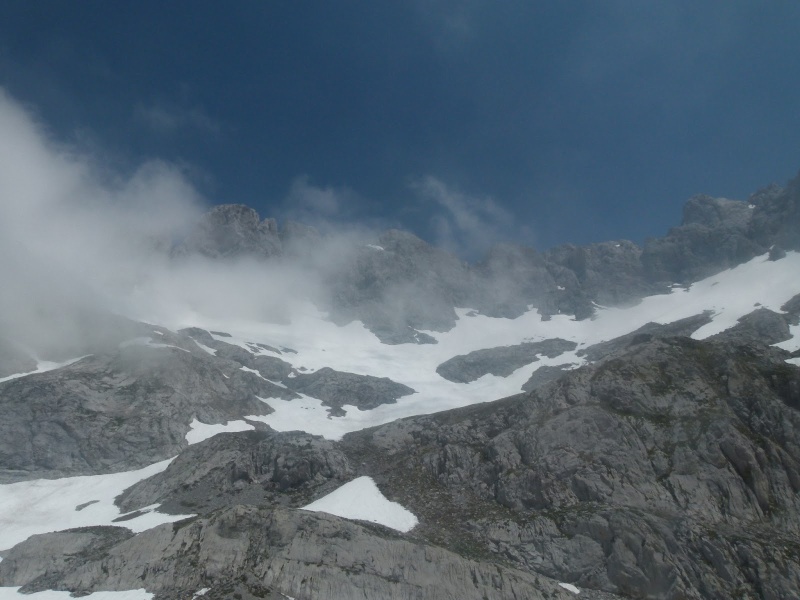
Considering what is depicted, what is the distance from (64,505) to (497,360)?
12418 centimetres

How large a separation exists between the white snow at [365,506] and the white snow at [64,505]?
50.8 feet

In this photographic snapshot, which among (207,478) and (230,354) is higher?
(230,354)

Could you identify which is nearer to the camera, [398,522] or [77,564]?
[77,564]

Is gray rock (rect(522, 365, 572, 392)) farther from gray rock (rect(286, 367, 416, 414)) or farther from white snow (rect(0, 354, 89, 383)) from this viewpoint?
white snow (rect(0, 354, 89, 383))

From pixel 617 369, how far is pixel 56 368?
103781 millimetres

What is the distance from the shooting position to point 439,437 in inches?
2638

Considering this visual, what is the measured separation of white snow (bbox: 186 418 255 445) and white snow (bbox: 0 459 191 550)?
10.7 metres

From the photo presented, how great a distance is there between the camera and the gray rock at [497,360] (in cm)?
16938

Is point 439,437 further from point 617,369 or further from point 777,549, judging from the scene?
point 777,549

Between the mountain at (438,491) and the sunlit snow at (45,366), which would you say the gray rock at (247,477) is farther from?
the sunlit snow at (45,366)

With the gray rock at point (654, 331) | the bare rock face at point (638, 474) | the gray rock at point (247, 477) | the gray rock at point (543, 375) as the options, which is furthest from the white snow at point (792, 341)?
the gray rock at point (247, 477)

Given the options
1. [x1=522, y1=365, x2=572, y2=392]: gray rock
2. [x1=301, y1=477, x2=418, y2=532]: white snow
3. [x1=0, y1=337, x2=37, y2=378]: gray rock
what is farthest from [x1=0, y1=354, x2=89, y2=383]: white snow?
[x1=522, y1=365, x2=572, y2=392]: gray rock

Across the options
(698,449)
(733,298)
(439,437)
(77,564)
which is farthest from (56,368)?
(733,298)

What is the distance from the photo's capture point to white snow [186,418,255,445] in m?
97.8
